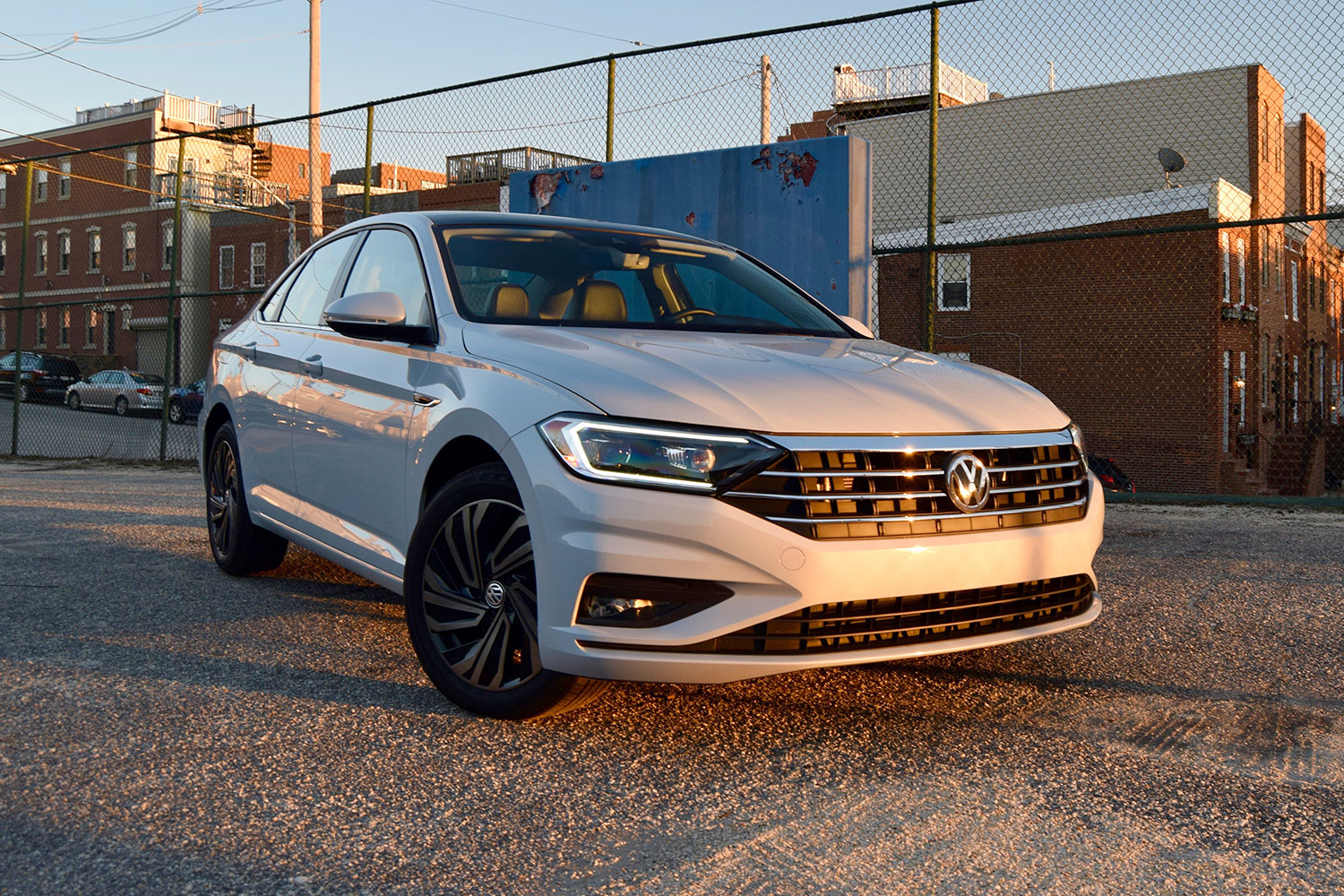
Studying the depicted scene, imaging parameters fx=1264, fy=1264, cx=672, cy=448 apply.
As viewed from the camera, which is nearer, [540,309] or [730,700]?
[730,700]

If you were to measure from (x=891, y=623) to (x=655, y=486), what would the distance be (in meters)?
0.75

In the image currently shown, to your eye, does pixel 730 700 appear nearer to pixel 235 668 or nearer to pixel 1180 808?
pixel 1180 808

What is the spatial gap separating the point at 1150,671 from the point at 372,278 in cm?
331

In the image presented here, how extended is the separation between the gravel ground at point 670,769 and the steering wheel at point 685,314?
138cm

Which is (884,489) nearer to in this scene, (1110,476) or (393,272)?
(393,272)

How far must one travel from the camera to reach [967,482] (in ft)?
11.6

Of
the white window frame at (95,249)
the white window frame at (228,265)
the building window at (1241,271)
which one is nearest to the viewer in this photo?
the building window at (1241,271)

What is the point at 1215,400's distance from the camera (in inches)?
1160

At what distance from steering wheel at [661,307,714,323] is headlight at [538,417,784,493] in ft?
4.53

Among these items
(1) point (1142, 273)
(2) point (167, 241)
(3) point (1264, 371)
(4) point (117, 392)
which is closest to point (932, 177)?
(1) point (1142, 273)

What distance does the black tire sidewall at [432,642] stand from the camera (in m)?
3.55

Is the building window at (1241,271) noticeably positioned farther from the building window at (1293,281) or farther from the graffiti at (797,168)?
the graffiti at (797,168)

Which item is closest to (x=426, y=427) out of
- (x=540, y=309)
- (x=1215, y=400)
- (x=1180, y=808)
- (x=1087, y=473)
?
(x=540, y=309)

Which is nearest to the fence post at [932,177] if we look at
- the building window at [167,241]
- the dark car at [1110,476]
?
the dark car at [1110,476]
